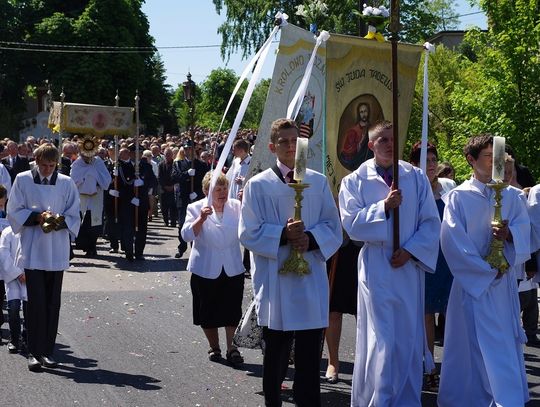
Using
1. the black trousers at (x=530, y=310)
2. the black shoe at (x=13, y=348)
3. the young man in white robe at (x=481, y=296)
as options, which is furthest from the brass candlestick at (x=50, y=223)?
the black trousers at (x=530, y=310)

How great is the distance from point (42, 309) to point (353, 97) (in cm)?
334

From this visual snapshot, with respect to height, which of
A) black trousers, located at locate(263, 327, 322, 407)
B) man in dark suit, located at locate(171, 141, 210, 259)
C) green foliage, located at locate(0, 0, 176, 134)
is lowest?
black trousers, located at locate(263, 327, 322, 407)

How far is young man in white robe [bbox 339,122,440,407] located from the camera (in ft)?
24.4

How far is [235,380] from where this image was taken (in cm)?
911

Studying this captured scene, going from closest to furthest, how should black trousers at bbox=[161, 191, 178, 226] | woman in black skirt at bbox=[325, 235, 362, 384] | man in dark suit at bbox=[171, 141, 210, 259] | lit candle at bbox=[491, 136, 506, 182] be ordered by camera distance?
lit candle at bbox=[491, 136, 506, 182] → woman in black skirt at bbox=[325, 235, 362, 384] → man in dark suit at bbox=[171, 141, 210, 259] → black trousers at bbox=[161, 191, 178, 226]

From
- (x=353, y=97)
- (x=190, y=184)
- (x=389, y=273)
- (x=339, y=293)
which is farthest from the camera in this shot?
(x=190, y=184)

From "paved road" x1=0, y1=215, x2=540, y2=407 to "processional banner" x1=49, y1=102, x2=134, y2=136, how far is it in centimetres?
685

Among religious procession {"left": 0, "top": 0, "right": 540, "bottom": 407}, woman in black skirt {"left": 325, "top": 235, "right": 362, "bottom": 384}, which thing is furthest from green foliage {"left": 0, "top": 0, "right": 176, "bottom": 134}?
woman in black skirt {"left": 325, "top": 235, "right": 362, "bottom": 384}

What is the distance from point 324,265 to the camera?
763 centimetres

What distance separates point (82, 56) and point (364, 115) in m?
49.7

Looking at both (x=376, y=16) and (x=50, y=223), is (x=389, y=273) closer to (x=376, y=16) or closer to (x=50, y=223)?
(x=376, y=16)

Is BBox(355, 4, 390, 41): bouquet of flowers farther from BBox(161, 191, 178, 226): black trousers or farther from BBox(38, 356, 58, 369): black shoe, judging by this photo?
BBox(161, 191, 178, 226): black trousers

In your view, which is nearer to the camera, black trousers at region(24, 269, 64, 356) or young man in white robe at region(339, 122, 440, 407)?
young man in white robe at region(339, 122, 440, 407)

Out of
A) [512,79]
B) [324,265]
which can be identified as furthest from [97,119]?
[324,265]
